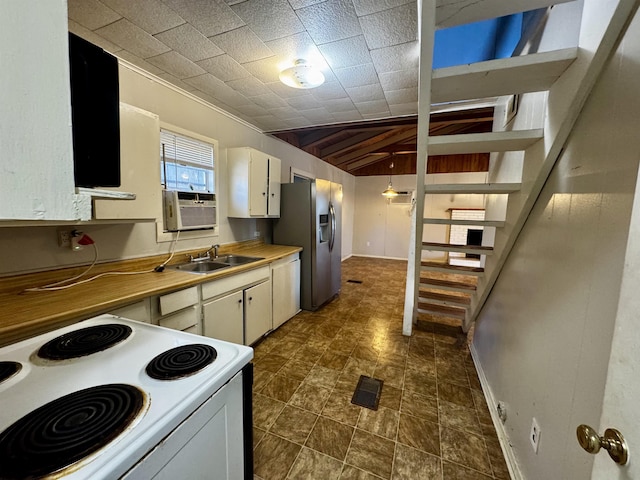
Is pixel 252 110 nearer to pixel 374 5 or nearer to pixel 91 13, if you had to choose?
pixel 91 13

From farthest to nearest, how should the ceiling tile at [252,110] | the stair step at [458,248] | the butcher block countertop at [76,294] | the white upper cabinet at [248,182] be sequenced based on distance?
the white upper cabinet at [248,182]
the ceiling tile at [252,110]
the stair step at [458,248]
the butcher block countertop at [76,294]

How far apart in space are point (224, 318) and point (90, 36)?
2.20 metres

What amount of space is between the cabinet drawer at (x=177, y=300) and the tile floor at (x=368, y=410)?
0.87m

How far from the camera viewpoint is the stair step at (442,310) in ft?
9.78

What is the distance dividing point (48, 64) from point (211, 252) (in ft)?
8.00

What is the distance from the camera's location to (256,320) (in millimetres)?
2627

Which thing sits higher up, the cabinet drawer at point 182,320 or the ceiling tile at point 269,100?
the ceiling tile at point 269,100

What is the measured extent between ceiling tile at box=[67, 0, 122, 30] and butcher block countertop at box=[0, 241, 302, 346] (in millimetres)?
1564

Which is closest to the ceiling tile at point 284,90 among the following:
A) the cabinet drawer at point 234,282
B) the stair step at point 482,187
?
the stair step at point 482,187

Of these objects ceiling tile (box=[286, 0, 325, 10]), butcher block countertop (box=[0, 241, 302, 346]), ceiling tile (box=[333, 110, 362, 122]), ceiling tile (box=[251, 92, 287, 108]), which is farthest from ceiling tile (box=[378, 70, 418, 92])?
butcher block countertop (box=[0, 241, 302, 346])

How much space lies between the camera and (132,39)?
1.72 meters

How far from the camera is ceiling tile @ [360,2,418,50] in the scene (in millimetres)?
1479

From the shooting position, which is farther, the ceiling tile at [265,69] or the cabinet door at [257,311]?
the cabinet door at [257,311]

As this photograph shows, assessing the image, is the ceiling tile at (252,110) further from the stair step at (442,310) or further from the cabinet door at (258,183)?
the stair step at (442,310)
